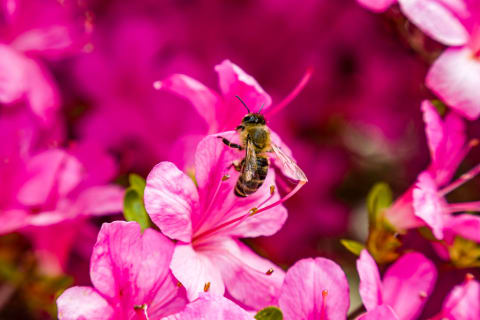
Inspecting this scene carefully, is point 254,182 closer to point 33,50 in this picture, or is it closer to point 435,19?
point 435,19

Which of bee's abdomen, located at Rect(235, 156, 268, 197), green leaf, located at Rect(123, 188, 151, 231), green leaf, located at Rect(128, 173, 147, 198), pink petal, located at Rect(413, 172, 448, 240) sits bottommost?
green leaf, located at Rect(123, 188, 151, 231)

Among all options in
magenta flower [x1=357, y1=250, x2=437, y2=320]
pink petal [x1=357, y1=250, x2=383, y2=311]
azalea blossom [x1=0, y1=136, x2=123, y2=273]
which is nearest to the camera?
pink petal [x1=357, y1=250, x2=383, y2=311]

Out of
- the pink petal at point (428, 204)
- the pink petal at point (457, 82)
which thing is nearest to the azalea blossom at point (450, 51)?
the pink petal at point (457, 82)

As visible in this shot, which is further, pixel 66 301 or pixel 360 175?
pixel 360 175

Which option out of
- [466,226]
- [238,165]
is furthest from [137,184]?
[466,226]

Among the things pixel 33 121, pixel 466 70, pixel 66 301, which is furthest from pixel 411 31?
pixel 66 301

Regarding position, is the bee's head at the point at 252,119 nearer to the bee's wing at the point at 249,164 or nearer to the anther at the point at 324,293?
the bee's wing at the point at 249,164

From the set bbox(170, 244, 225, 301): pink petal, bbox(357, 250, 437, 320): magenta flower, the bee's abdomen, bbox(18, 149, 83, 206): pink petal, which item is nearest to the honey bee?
the bee's abdomen

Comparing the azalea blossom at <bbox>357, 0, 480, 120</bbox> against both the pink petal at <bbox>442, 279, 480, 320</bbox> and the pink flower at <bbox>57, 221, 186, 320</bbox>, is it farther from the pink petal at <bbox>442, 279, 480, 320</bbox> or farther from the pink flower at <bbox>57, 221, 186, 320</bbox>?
the pink flower at <bbox>57, 221, 186, 320</bbox>

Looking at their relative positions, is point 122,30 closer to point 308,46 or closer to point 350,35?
point 308,46
